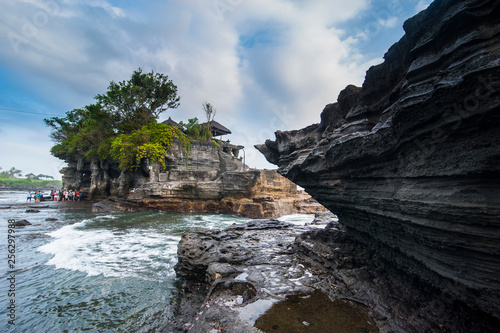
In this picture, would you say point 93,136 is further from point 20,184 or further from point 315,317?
point 20,184

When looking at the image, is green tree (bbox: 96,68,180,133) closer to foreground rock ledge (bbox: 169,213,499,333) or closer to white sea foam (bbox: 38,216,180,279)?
white sea foam (bbox: 38,216,180,279)

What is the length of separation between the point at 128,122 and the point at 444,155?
91.3 feet

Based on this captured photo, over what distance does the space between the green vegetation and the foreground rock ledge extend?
61.4 feet

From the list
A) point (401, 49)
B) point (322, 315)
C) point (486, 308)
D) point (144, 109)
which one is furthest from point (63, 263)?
point (144, 109)

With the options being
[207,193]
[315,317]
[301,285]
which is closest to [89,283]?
[301,285]

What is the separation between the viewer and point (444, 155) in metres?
2.35

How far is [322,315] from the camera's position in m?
2.76

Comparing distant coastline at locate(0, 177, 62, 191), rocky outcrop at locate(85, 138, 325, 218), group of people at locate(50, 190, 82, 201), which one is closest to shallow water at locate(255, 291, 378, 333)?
rocky outcrop at locate(85, 138, 325, 218)

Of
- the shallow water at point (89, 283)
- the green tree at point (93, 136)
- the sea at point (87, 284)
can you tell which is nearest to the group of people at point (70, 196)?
the green tree at point (93, 136)

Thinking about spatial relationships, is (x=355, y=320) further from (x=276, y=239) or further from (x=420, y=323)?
(x=276, y=239)

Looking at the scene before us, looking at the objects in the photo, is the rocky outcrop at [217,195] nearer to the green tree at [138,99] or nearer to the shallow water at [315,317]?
the green tree at [138,99]

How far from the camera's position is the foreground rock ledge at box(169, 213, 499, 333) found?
8.37 ft

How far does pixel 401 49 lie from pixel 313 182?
3.41 meters

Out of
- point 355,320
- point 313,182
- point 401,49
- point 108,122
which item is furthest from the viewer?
point 108,122
